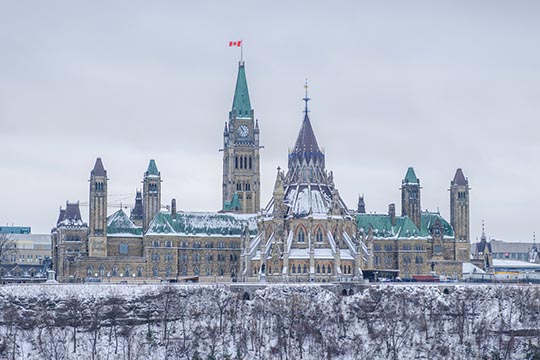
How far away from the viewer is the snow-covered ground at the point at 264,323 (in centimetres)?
14850

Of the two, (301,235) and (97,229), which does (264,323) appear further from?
(97,229)

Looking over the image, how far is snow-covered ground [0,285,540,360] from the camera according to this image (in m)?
148

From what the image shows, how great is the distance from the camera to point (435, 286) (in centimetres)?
17212

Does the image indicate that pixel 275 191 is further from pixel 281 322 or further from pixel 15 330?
pixel 15 330

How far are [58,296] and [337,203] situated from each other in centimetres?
5611

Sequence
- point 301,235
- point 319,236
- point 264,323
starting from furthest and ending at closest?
point 319,236, point 301,235, point 264,323

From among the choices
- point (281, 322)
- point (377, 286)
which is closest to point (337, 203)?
point (377, 286)

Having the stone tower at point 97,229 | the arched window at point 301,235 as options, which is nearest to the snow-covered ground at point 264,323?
the arched window at point 301,235

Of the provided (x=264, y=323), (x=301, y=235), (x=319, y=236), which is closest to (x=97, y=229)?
(x=301, y=235)

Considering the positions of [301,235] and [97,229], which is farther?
[97,229]

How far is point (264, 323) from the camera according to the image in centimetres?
15638

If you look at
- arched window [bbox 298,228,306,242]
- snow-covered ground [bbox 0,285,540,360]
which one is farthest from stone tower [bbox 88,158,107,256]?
snow-covered ground [bbox 0,285,540,360]

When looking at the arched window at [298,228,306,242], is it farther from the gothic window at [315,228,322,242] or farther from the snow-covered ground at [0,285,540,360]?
the snow-covered ground at [0,285,540,360]

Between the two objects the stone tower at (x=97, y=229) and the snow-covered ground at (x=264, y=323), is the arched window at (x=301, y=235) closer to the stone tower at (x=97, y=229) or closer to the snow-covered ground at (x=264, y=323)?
the snow-covered ground at (x=264, y=323)
